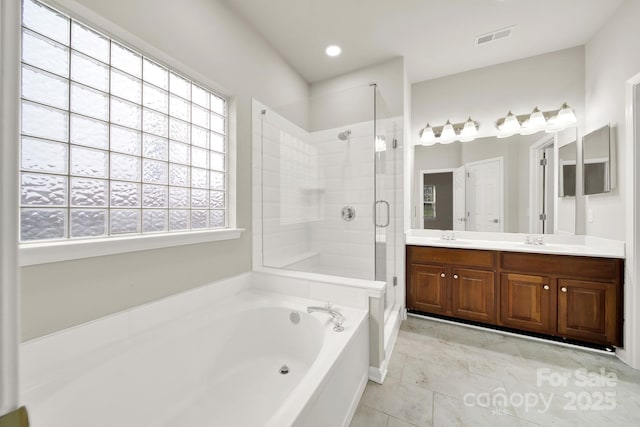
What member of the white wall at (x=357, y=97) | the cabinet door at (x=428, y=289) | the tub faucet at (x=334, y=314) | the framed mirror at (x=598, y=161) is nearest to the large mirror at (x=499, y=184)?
the framed mirror at (x=598, y=161)

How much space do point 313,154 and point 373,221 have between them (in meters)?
0.98

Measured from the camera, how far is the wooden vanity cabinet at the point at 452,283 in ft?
8.10

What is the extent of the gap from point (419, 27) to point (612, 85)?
5.35ft

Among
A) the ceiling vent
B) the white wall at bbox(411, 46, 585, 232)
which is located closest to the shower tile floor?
the white wall at bbox(411, 46, 585, 232)

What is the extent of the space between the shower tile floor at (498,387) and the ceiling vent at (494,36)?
273 cm

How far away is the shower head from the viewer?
2756 millimetres

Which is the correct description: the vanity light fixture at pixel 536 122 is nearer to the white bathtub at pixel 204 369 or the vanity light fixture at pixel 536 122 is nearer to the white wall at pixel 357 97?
the white wall at pixel 357 97

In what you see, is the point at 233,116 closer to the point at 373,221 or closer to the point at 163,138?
the point at 163,138

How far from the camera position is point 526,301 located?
233cm

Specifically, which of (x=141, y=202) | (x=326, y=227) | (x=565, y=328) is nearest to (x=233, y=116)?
(x=141, y=202)

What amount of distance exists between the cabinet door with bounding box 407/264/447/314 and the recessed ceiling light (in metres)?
2.30

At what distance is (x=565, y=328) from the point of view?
2.18 meters

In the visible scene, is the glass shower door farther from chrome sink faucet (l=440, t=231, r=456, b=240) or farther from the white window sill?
the white window sill

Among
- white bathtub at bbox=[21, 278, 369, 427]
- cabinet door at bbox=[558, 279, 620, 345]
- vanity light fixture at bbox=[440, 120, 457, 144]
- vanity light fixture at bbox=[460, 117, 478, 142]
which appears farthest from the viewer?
vanity light fixture at bbox=[440, 120, 457, 144]
